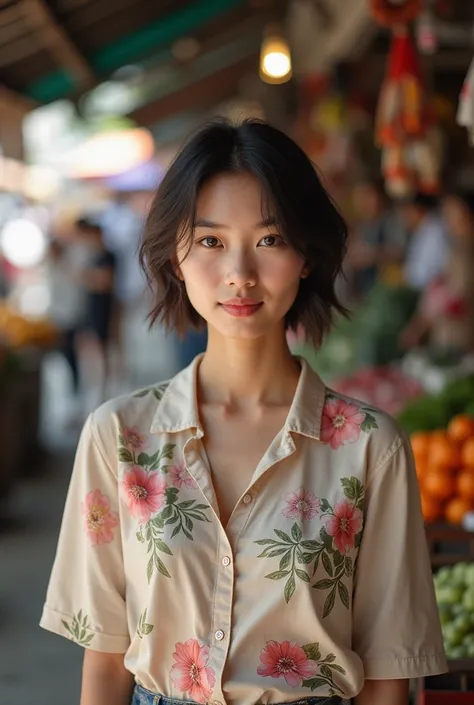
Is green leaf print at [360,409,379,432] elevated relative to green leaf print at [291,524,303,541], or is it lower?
elevated

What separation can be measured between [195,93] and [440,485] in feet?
31.7

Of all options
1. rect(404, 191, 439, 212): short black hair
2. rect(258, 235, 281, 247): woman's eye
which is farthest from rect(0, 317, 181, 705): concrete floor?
rect(404, 191, 439, 212): short black hair

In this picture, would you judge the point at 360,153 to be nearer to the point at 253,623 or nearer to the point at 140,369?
the point at 140,369

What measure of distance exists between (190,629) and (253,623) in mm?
96

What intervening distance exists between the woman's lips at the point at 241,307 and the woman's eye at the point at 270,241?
8 centimetres

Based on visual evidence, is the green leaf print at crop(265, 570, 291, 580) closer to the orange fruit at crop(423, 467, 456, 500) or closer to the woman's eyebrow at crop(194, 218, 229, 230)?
the woman's eyebrow at crop(194, 218, 229, 230)

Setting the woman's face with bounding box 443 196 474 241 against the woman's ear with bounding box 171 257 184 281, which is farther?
the woman's face with bounding box 443 196 474 241

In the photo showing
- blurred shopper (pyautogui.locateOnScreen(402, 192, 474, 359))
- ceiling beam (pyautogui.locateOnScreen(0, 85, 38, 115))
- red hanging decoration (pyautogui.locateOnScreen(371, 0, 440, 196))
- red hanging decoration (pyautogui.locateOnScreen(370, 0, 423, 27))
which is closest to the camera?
red hanging decoration (pyautogui.locateOnScreen(370, 0, 423, 27))

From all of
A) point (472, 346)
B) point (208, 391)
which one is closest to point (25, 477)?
point (472, 346)

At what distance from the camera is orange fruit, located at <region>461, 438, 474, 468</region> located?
3.14m

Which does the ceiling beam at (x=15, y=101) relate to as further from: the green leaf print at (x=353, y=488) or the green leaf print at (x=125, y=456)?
the green leaf print at (x=353, y=488)

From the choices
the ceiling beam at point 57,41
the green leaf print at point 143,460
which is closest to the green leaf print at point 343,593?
the green leaf print at point 143,460

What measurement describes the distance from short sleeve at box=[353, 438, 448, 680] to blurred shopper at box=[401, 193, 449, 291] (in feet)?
17.3

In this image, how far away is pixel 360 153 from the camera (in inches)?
295
